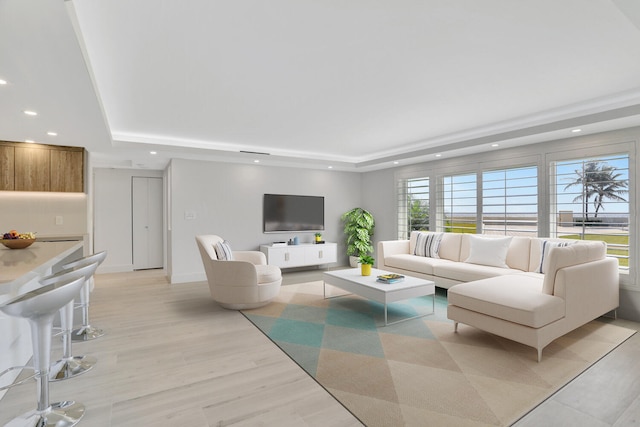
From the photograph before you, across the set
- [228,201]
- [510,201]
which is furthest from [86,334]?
[510,201]

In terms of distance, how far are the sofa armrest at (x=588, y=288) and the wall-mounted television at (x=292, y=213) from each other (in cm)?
487

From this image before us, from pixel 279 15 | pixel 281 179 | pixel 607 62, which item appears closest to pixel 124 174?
pixel 281 179

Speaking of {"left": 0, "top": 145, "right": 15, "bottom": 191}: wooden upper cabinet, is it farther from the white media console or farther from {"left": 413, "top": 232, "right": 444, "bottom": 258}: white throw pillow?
{"left": 413, "top": 232, "right": 444, "bottom": 258}: white throw pillow

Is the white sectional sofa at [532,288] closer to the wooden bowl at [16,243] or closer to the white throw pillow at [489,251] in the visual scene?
the white throw pillow at [489,251]

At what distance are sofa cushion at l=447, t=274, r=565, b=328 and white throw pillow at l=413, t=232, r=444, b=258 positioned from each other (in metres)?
2.01

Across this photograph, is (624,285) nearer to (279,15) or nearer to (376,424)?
(376,424)

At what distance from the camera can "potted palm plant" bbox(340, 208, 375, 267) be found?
23.7 feet

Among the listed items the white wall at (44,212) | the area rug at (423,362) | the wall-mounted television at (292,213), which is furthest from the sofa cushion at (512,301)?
the white wall at (44,212)

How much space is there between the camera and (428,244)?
5.68 meters

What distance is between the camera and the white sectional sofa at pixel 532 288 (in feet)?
9.26

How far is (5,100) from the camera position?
2801mm

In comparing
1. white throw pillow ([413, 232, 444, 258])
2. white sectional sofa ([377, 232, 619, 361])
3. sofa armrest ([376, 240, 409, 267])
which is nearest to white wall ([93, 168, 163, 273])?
sofa armrest ([376, 240, 409, 267])

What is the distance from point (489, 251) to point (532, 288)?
1494 millimetres

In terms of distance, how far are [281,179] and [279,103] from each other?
324cm
